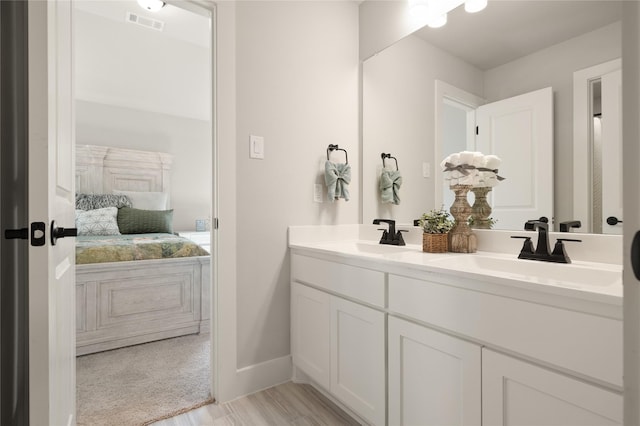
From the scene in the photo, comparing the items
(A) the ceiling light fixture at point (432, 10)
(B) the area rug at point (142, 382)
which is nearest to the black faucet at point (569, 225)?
(A) the ceiling light fixture at point (432, 10)

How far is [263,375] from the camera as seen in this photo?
182 centimetres

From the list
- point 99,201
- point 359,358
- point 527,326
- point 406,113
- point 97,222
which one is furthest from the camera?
point 99,201

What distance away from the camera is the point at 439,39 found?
178 cm

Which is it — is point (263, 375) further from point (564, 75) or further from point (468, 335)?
point (564, 75)

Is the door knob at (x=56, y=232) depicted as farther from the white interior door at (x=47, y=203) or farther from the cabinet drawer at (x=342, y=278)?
the cabinet drawer at (x=342, y=278)

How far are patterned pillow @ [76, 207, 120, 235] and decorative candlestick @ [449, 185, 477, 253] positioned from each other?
10.9 feet

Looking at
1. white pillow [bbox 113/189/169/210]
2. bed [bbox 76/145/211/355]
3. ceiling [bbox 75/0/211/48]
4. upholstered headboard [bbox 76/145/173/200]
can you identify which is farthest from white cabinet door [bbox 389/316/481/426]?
upholstered headboard [bbox 76/145/173/200]

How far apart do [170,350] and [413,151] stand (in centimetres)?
218

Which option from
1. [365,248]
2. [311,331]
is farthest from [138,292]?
[365,248]

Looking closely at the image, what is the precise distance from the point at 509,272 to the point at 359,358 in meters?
0.70

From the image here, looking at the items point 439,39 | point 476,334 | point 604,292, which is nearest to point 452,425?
point 476,334

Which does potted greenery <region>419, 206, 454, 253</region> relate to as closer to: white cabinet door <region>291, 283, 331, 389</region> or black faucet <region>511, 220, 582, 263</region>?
black faucet <region>511, 220, 582, 263</region>

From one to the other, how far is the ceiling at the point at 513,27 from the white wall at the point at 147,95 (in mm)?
2393

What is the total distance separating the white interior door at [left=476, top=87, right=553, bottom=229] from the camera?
1368 mm
